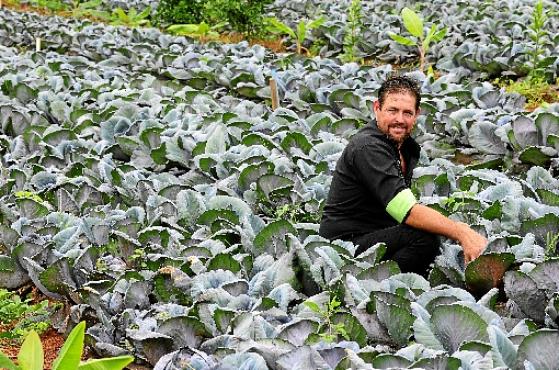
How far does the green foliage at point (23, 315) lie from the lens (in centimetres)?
462

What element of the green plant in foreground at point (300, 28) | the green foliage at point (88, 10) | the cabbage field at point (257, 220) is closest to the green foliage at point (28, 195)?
the cabbage field at point (257, 220)

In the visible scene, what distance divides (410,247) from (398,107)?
0.73 m

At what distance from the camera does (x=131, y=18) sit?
18.5 metres

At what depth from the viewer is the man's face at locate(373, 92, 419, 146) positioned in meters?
4.69

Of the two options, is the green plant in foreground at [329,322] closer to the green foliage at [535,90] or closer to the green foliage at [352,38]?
the green foliage at [535,90]

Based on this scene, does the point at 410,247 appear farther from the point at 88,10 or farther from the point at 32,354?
the point at 88,10

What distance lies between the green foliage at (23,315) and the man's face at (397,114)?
2.07m

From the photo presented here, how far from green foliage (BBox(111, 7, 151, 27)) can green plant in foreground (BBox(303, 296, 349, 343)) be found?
1455cm

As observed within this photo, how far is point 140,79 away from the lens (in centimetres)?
995

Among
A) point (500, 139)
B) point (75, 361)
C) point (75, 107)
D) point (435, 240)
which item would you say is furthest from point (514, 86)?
point (75, 361)

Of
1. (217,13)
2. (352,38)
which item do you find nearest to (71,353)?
(352,38)

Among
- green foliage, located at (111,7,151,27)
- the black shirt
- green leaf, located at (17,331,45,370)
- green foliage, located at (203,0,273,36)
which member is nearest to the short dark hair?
the black shirt

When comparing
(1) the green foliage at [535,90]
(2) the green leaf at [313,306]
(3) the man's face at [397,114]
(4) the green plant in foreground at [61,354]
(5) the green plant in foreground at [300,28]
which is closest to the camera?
(4) the green plant in foreground at [61,354]

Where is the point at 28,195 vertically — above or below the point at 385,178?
below
